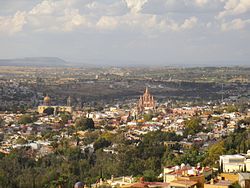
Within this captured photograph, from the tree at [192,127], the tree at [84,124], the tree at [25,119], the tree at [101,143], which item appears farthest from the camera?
the tree at [25,119]

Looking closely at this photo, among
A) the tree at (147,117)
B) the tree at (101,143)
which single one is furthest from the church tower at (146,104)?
the tree at (101,143)

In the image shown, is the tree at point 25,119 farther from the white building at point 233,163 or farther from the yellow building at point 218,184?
the yellow building at point 218,184

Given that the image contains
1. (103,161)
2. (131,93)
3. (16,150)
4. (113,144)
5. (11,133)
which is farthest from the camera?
(131,93)

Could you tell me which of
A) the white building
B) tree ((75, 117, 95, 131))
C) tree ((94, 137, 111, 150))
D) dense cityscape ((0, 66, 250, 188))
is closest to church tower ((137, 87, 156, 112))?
dense cityscape ((0, 66, 250, 188))

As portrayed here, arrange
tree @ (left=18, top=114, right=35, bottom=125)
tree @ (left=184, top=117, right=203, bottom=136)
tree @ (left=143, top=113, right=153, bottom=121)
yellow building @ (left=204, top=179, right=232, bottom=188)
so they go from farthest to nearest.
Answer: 1. tree @ (left=143, top=113, right=153, bottom=121)
2. tree @ (left=18, top=114, right=35, bottom=125)
3. tree @ (left=184, top=117, right=203, bottom=136)
4. yellow building @ (left=204, top=179, right=232, bottom=188)

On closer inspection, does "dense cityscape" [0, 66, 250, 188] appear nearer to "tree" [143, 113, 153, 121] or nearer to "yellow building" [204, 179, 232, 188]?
"yellow building" [204, 179, 232, 188]

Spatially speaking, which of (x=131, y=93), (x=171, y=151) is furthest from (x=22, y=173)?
(x=131, y=93)

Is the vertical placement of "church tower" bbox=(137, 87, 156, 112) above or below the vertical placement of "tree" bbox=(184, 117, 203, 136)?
below

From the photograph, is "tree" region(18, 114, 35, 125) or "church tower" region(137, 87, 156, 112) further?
"church tower" region(137, 87, 156, 112)

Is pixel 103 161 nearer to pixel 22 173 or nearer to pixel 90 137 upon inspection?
pixel 22 173

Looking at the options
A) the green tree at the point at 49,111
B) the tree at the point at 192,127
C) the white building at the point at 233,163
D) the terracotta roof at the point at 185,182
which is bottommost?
the green tree at the point at 49,111

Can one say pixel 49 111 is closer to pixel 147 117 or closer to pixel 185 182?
pixel 147 117
